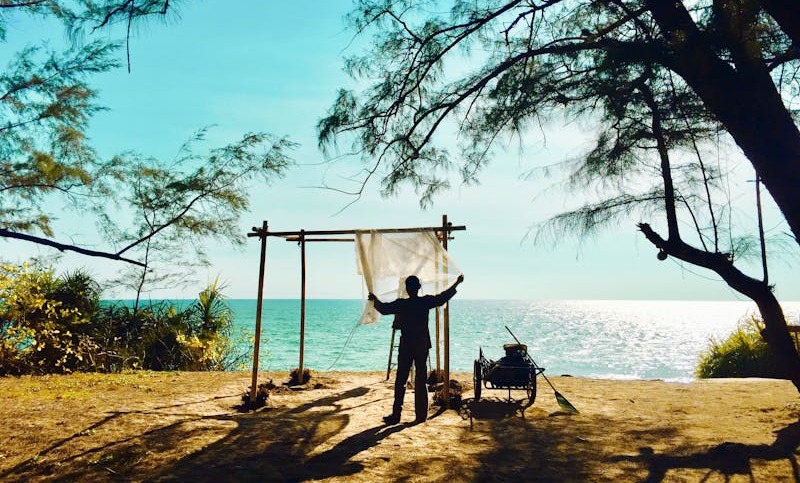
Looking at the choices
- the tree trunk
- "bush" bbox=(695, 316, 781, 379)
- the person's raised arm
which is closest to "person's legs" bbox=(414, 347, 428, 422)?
the person's raised arm

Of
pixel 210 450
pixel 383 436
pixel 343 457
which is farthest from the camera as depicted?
pixel 383 436

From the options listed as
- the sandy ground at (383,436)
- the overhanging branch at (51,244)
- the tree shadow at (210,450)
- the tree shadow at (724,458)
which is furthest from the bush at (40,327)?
the tree shadow at (724,458)

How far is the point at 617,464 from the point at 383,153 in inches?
142

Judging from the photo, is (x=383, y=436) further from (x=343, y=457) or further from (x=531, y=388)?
(x=531, y=388)

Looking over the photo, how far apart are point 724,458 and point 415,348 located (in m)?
2.92

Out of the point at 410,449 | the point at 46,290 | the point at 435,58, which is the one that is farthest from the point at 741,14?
the point at 46,290

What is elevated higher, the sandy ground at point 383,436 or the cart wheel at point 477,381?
the cart wheel at point 477,381

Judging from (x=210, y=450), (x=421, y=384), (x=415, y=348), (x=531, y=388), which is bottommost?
(x=210, y=450)

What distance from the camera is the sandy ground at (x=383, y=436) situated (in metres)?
3.80

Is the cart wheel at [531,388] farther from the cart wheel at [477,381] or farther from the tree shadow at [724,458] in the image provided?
the tree shadow at [724,458]

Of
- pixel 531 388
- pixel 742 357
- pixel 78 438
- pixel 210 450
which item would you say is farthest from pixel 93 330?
pixel 742 357

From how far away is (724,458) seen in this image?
4043mm

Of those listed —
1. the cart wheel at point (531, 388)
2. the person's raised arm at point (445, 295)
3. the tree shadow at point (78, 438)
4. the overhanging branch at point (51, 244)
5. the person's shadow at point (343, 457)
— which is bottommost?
the tree shadow at point (78, 438)

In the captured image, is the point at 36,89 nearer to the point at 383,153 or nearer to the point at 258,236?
the point at 258,236
